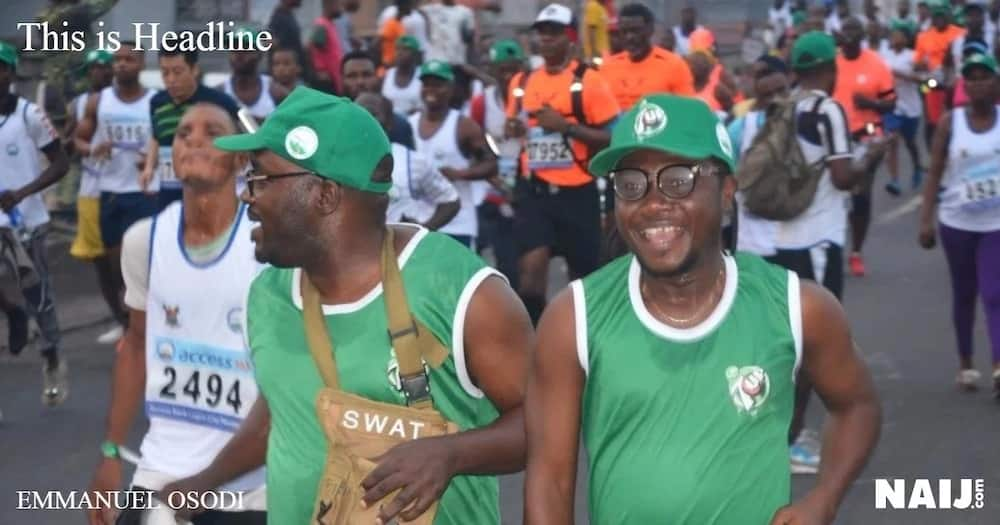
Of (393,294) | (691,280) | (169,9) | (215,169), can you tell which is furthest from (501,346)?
(169,9)

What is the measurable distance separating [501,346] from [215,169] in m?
1.56

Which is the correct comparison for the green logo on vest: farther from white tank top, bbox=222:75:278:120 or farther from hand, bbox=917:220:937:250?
white tank top, bbox=222:75:278:120

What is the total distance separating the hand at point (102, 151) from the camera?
13.4 m

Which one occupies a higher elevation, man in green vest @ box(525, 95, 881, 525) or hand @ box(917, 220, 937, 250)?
man in green vest @ box(525, 95, 881, 525)

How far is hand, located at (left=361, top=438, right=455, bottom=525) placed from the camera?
3.98 meters

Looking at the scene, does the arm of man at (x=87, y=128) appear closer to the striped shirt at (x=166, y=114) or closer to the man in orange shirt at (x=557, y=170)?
the striped shirt at (x=166, y=114)

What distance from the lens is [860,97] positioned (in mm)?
16297

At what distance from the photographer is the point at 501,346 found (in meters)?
4.30

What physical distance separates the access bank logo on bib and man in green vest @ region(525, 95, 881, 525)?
4680 mm

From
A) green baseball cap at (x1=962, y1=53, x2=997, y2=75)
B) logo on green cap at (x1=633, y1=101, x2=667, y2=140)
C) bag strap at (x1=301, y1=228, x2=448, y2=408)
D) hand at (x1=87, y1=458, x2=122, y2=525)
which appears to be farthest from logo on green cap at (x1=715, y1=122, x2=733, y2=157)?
green baseball cap at (x1=962, y1=53, x2=997, y2=75)

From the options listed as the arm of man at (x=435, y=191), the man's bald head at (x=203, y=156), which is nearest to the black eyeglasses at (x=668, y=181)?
the man's bald head at (x=203, y=156)

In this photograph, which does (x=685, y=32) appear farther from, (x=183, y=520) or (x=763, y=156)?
(x=183, y=520)

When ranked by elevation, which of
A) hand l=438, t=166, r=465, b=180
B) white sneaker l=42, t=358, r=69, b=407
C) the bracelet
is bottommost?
white sneaker l=42, t=358, r=69, b=407

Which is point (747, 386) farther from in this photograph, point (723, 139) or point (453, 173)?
point (453, 173)
